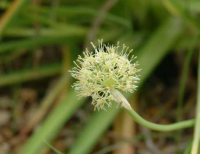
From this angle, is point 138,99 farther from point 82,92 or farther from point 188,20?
point 82,92

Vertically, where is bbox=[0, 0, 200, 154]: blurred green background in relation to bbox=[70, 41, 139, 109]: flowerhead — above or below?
above

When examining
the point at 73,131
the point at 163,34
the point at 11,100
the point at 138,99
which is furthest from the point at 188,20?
the point at 11,100

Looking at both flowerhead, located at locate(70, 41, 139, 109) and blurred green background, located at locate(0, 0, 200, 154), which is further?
blurred green background, located at locate(0, 0, 200, 154)

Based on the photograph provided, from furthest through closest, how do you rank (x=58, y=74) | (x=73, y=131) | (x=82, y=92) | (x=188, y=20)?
(x=58, y=74) < (x=73, y=131) < (x=188, y=20) < (x=82, y=92)

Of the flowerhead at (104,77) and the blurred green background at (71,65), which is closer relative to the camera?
the flowerhead at (104,77)

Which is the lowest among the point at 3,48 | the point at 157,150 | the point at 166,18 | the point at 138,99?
the point at 157,150

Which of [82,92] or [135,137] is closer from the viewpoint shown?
[82,92]

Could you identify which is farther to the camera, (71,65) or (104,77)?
(71,65)

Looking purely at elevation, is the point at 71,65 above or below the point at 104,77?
above
